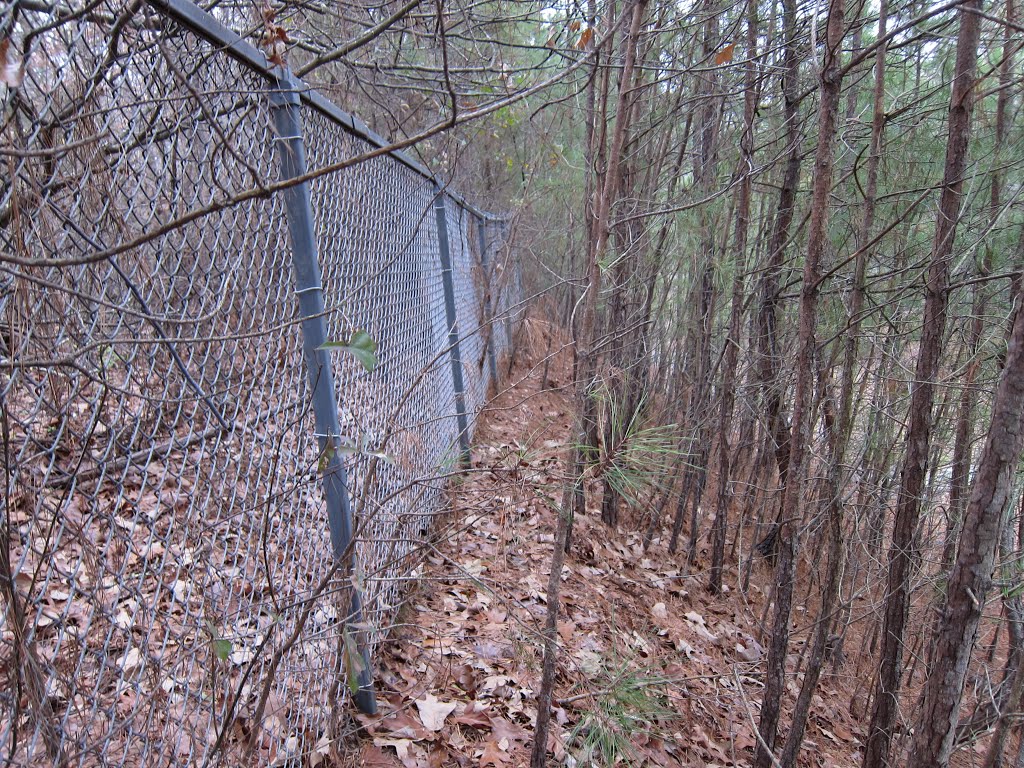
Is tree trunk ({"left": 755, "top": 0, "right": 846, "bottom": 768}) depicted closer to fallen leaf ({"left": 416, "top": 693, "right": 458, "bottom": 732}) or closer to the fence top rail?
fallen leaf ({"left": 416, "top": 693, "right": 458, "bottom": 732})

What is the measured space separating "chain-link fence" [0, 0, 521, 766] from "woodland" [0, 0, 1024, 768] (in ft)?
1.07

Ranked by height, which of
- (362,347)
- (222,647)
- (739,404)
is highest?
(362,347)

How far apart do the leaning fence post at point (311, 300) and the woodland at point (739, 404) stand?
230 millimetres

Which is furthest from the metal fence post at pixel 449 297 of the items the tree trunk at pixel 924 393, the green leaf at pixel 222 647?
the green leaf at pixel 222 647

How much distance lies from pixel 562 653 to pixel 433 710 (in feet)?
2.38

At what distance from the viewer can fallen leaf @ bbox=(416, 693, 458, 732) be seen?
2.42m

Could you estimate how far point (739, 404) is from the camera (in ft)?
21.0

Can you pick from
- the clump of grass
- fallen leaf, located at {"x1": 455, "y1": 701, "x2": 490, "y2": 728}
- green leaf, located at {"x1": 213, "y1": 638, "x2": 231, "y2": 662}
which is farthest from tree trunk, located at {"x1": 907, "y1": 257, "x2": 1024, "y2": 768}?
green leaf, located at {"x1": 213, "y1": 638, "x2": 231, "y2": 662}

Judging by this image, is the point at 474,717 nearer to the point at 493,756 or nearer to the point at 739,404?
the point at 493,756

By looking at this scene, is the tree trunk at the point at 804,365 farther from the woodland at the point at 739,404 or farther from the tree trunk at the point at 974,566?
the tree trunk at the point at 974,566

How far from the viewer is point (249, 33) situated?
207cm

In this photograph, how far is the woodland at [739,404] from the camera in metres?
2.25

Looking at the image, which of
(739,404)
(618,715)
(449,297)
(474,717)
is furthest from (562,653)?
(739,404)

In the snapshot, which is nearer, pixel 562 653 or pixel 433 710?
pixel 433 710
